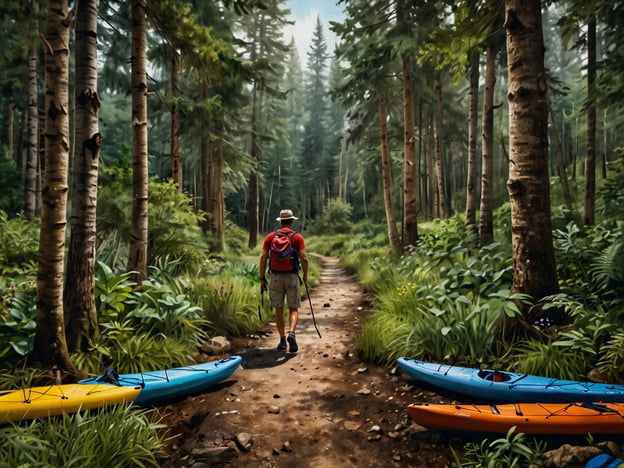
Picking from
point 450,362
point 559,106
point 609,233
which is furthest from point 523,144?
point 559,106

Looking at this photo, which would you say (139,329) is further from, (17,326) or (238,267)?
(238,267)

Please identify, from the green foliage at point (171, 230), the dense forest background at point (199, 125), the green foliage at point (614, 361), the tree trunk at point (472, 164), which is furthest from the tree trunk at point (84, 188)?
the tree trunk at point (472, 164)

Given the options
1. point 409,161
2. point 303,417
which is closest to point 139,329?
point 303,417

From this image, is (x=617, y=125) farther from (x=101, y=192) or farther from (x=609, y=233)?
(x=101, y=192)

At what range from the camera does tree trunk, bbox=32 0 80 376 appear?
3.76 meters

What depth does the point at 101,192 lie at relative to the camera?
26.3 ft

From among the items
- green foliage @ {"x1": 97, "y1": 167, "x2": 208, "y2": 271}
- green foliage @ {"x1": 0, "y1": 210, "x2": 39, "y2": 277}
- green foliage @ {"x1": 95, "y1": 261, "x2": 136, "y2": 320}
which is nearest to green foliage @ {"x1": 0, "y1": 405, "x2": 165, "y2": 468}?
green foliage @ {"x1": 95, "y1": 261, "x2": 136, "y2": 320}

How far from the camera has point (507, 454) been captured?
2896 mm

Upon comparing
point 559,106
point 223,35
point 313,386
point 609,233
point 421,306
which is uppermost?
point 559,106

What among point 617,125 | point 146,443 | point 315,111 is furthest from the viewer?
point 315,111

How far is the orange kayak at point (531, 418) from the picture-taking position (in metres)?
2.82

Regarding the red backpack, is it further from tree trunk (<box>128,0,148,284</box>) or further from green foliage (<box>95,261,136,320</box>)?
tree trunk (<box>128,0,148,284</box>)

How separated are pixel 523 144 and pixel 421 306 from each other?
2850 mm

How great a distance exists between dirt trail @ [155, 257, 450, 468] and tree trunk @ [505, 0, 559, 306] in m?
2.21
